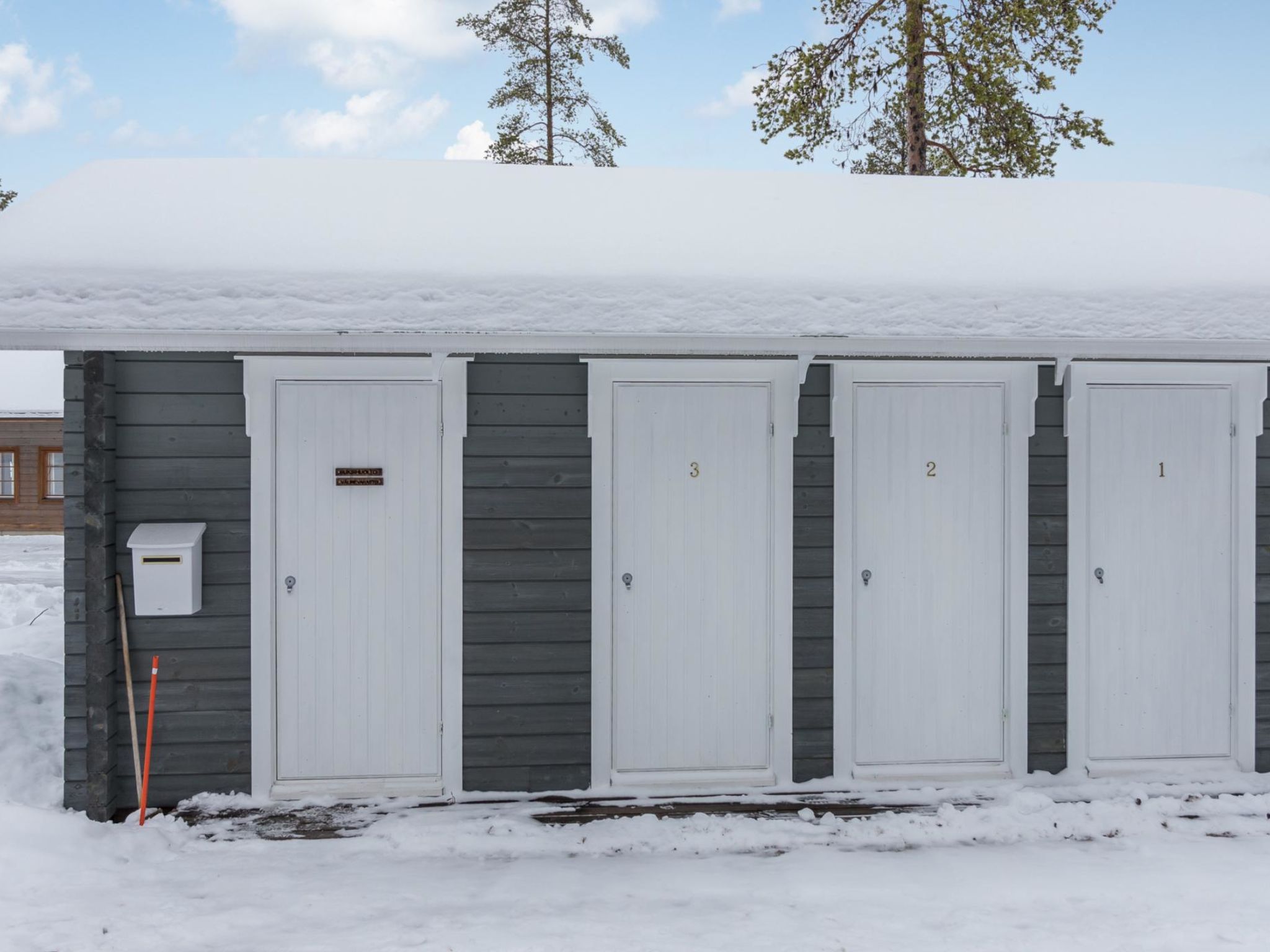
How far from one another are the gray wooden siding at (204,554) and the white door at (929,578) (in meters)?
2.87

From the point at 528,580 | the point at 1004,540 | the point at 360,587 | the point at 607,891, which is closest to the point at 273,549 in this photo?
the point at 360,587

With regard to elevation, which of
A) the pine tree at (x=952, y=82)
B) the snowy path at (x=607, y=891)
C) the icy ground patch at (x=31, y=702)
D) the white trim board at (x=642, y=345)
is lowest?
the snowy path at (x=607, y=891)

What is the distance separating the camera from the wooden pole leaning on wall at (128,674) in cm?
370

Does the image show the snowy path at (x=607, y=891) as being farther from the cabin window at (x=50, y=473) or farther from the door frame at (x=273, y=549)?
the cabin window at (x=50, y=473)

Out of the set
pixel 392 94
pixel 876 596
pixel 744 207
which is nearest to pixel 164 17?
pixel 744 207

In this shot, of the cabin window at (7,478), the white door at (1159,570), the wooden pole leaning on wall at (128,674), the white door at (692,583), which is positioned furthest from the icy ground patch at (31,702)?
the cabin window at (7,478)

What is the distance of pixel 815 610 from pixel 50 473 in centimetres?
1624

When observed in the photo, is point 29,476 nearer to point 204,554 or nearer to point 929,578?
point 204,554

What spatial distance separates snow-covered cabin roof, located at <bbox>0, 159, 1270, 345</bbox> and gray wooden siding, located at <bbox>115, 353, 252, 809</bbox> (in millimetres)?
541

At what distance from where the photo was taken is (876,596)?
4.04 meters

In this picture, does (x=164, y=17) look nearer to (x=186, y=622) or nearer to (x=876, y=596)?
(x=186, y=622)

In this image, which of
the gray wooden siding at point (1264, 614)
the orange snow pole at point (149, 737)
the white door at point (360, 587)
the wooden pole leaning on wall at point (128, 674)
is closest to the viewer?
the orange snow pole at point (149, 737)

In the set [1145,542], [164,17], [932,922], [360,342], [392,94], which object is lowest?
[932,922]

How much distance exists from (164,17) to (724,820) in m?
25.5
